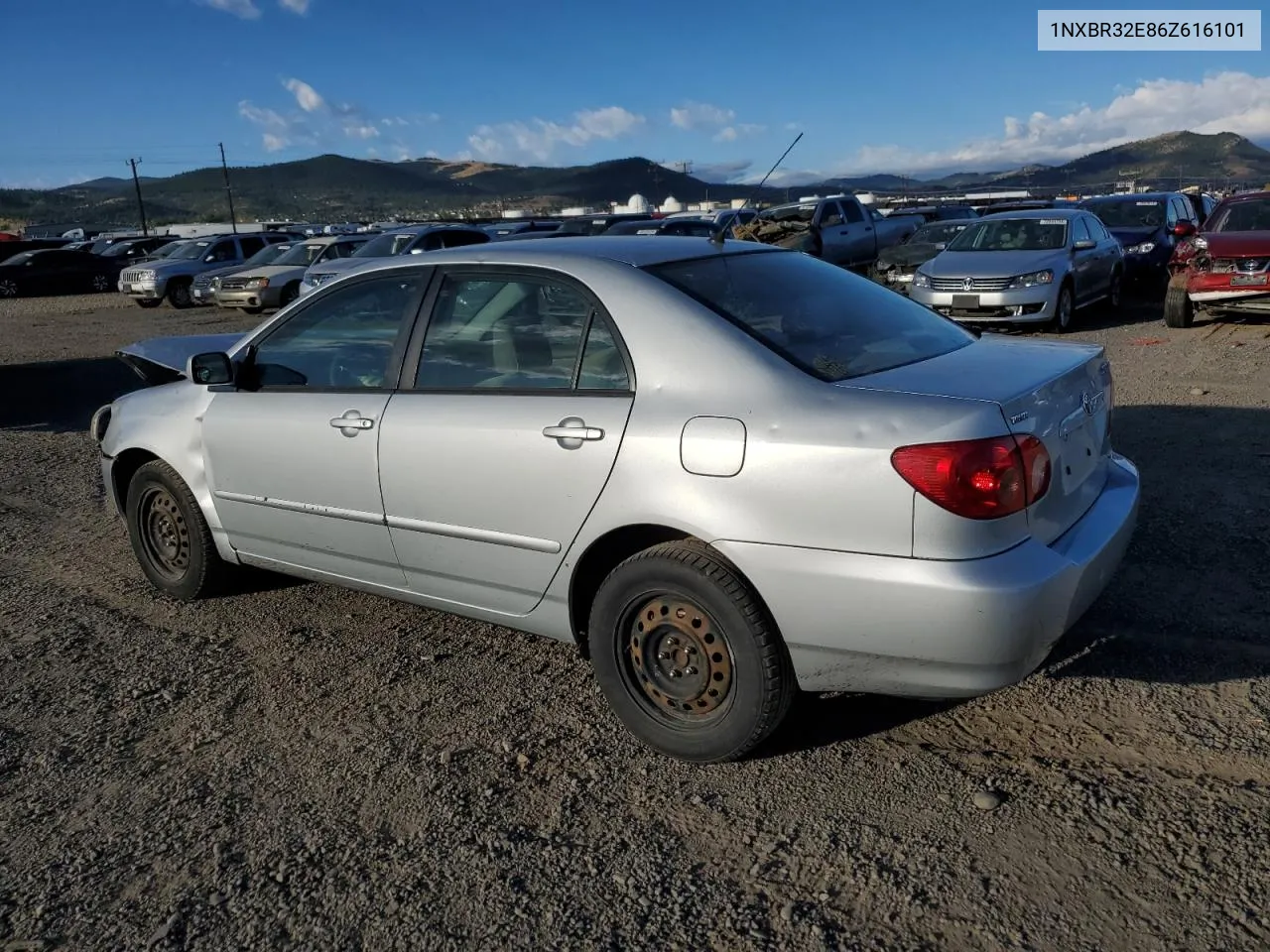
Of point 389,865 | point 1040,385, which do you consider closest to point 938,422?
point 1040,385

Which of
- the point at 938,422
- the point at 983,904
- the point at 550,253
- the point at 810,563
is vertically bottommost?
the point at 983,904

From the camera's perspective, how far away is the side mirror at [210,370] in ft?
14.3

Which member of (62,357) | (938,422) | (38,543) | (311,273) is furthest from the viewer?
(311,273)

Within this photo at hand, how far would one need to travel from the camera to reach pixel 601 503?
10.7 feet

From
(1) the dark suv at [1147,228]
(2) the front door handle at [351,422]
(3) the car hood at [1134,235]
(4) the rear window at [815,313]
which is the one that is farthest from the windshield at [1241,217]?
(2) the front door handle at [351,422]

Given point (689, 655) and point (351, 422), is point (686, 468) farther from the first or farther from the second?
point (351, 422)

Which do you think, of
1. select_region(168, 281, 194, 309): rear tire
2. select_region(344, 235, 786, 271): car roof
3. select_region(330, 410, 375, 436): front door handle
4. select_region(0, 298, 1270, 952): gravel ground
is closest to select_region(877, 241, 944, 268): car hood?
select_region(0, 298, 1270, 952): gravel ground

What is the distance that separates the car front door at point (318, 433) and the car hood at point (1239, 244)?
10442 millimetres

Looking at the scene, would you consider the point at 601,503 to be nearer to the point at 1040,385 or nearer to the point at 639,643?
the point at 639,643

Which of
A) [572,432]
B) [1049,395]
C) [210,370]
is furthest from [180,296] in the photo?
[1049,395]

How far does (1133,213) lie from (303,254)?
15379 millimetres

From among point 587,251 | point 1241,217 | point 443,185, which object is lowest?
point 1241,217

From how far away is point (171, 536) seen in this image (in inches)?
193

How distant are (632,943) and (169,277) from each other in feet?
81.8
